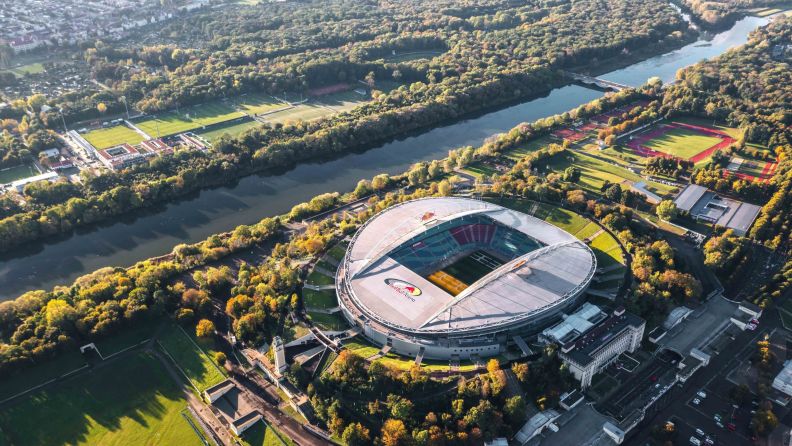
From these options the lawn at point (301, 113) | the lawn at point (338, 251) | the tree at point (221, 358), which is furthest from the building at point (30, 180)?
the tree at point (221, 358)

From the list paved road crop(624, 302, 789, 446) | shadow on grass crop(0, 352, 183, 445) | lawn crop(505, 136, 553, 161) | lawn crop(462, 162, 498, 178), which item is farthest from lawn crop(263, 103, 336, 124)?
paved road crop(624, 302, 789, 446)

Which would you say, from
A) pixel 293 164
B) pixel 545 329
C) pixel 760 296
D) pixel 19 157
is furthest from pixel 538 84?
pixel 19 157

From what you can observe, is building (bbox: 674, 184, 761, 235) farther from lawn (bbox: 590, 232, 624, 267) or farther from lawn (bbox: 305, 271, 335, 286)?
lawn (bbox: 305, 271, 335, 286)

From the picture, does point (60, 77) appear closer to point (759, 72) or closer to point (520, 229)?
point (520, 229)

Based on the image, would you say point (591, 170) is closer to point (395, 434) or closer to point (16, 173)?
point (395, 434)

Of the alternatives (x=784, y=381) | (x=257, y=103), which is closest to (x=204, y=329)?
(x=784, y=381)
